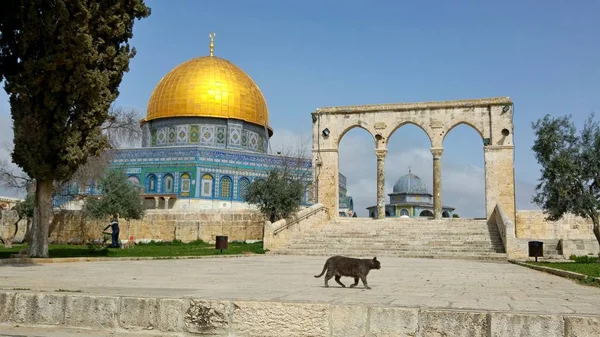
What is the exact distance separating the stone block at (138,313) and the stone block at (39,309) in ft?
2.05

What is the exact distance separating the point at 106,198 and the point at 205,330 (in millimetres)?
20632

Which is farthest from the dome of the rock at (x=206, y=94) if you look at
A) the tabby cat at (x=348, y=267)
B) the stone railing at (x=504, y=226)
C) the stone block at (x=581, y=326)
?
the stone block at (x=581, y=326)

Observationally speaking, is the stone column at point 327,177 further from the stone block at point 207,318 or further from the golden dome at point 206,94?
the stone block at point 207,318

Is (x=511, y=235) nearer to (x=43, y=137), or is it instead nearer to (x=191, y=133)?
(x=43, y=137)

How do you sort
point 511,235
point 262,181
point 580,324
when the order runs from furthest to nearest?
point 262,181 < point 511,235 < point 580,324

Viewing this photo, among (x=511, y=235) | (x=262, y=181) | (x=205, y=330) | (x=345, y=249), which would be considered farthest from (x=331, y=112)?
Answer: (x=205, y=330)

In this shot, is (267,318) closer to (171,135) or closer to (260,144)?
(171,135)

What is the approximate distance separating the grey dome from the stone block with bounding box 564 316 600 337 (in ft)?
148

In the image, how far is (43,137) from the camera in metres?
12.5

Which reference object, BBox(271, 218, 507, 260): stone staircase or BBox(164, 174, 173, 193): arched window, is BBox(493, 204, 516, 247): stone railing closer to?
BBox(271, 218, 507, 260): stone staircase

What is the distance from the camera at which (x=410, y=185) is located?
161ft

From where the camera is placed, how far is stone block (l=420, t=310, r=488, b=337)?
4.23 m

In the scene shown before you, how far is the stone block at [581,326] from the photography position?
13.2 feet

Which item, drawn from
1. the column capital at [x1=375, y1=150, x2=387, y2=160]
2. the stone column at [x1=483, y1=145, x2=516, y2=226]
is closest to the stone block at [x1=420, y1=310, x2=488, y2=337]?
the stone column at [x1=483, y1=145, x2=516, y2=226]
